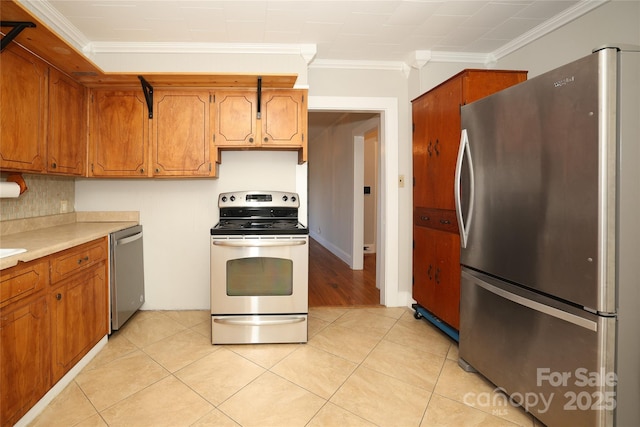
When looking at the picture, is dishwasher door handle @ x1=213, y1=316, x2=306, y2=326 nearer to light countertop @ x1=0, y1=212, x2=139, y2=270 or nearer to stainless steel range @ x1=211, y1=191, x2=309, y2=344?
stainless steel range @ x1=211, y1=191, x2=309, y2=344

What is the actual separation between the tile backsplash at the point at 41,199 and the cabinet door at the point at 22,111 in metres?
0.36

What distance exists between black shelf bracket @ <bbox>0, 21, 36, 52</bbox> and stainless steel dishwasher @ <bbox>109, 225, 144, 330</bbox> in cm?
130

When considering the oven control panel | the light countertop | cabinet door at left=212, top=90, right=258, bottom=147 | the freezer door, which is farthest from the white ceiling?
the freezer door

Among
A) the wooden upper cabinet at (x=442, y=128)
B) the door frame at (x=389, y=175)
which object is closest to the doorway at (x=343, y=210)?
the door frame at (x=389, y=175)

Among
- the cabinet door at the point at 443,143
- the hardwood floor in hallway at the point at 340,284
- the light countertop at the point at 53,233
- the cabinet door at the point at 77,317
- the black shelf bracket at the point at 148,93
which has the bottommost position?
the hardwood floor in hallway at the point at 340,284

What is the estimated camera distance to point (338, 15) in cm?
244

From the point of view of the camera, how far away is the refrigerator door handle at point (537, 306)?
1.32 metres

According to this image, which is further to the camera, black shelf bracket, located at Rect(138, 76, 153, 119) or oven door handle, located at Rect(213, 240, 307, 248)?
black shelf bracket, located at Rect(138, 76, 153, 119)

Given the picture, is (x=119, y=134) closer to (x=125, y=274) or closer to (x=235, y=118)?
(x=235, y=118)

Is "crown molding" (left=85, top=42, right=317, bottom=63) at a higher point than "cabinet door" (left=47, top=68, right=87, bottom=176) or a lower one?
higher

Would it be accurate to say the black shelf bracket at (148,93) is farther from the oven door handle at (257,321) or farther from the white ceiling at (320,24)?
the oven door handle at (257,321)

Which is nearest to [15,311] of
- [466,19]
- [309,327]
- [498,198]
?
[309,327]

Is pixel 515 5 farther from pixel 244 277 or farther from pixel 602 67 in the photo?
pixel 244 277

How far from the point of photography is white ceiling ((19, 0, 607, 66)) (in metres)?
2.30
